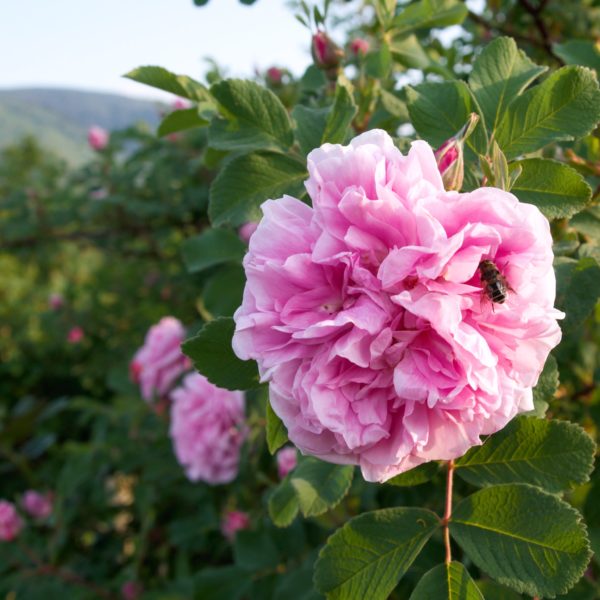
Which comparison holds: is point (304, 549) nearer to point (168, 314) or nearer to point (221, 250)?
point (221, 250)

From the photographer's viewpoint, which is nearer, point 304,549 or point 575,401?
point 575,401

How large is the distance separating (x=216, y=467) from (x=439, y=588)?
97 centimetres

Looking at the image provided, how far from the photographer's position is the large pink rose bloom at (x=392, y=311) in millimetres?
556

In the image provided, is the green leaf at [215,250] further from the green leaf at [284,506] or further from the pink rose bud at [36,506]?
the pink rose bud at [36,506]

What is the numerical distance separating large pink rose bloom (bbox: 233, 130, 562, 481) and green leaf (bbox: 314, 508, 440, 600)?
0.44 feet

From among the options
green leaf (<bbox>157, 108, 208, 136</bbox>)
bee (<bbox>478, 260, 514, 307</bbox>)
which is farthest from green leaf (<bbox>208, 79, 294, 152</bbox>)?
bee (<bbox>478, 260, 514, 307</bbox>)

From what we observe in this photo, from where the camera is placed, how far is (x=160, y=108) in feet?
10.2

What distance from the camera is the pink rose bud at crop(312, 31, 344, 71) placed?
1009 millimetres

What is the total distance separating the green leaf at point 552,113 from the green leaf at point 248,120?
28 centimetres

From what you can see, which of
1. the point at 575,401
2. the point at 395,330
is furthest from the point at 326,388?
the point at 575,401

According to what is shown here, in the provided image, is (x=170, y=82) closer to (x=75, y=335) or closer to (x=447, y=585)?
(x=447, y=585)

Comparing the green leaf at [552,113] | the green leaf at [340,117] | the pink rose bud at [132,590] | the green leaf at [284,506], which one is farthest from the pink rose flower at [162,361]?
the green leaf at [552,113]

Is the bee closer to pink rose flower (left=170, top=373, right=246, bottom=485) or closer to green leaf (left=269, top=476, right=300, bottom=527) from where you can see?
green leaf (left=269, top=476, right=300, bottom=527)

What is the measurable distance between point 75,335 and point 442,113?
3219mm
